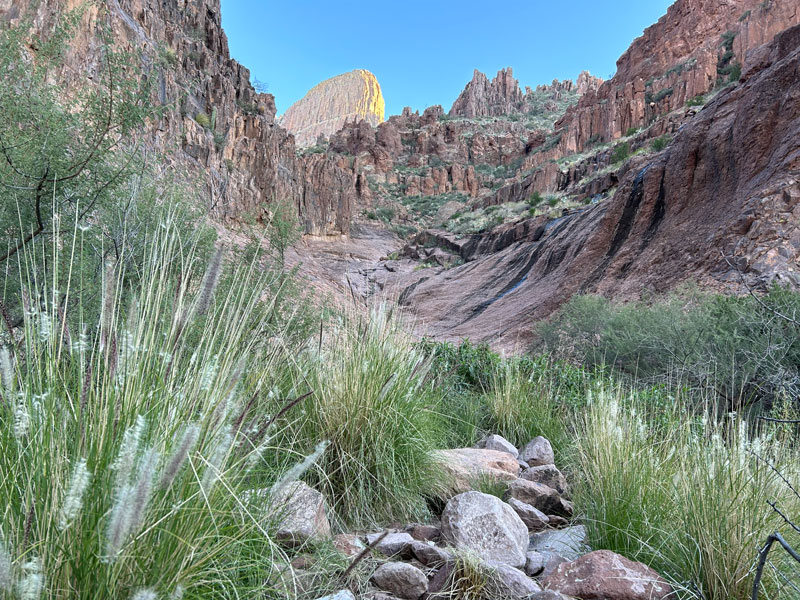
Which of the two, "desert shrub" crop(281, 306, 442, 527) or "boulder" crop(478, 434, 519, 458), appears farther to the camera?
"boulder" crop(478, 434, 519, 458)

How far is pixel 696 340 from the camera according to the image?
6254 millimetres

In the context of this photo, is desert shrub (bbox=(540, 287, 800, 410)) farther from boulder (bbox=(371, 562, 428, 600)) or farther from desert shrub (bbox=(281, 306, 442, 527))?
boulder (bbox=(371, 562, 428, 600))

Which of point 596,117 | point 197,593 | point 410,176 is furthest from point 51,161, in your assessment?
point 410,176

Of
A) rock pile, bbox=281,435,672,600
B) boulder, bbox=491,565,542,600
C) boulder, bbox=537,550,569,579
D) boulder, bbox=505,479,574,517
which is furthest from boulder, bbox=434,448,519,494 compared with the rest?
boulder, bbox=491,565,542,600

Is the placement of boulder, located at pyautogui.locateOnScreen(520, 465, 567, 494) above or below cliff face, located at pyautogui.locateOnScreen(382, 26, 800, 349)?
below

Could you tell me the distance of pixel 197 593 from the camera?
4.35 ft

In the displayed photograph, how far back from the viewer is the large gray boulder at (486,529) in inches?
97.4

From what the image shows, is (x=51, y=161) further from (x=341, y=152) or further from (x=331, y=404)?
(x=341, y=152)

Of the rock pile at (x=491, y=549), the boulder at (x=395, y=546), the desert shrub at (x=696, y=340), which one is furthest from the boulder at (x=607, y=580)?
the desert shrub at (x=696, y=340)

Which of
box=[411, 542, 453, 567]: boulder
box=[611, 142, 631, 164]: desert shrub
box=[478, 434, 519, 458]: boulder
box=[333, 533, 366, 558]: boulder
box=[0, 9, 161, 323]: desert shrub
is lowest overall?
box=[478, 434, 519, 458]: boulder

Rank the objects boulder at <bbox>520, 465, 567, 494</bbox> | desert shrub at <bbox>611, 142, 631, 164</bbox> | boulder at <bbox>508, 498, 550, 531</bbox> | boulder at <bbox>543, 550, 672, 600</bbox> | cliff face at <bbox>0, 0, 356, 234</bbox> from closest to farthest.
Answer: boulder at <bbox>543, 550, 672, 600</bbox> < boulder at <bbox>508, 498, 550, 531</bbox> < boulder at <bbox>520, 465, 567, 494</bbox> < cliff face at <bbox>0, 0, 356, 234</bbox> < desert shrub at <bbox>611, 142, 631, 164</bbox>

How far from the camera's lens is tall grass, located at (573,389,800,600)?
203cm

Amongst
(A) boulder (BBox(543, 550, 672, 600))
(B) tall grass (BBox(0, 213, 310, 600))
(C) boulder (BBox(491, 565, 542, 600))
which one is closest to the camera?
(B) tall grass (BBox(0, 213, 310, 600))

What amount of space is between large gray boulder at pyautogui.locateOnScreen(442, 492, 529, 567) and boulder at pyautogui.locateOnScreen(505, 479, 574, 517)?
0.65 meters
